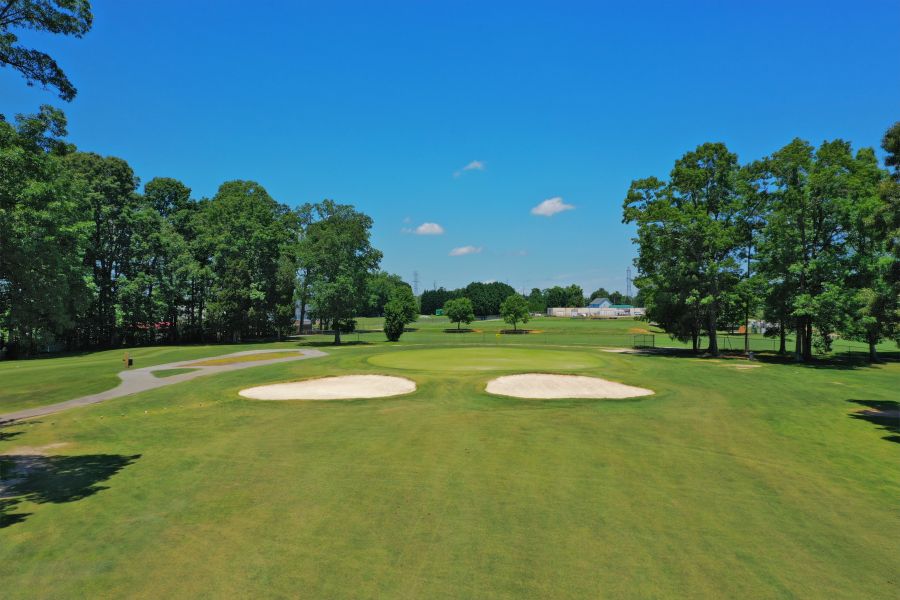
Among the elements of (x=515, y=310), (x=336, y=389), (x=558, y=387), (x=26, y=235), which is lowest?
(x=336, y=389)

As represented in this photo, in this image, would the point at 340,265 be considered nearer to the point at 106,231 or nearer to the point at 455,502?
the point at 106,231

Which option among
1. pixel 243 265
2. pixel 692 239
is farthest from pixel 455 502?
pixel 243 265

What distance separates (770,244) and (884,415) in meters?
24.1

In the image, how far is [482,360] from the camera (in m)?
37.1

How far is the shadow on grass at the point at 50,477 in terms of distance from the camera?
33.9ft

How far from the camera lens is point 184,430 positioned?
16.4 meters

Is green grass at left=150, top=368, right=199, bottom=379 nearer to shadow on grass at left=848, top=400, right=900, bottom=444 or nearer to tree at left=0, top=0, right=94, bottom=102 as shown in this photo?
tree at left=0, top=0, right=94, bottom=102

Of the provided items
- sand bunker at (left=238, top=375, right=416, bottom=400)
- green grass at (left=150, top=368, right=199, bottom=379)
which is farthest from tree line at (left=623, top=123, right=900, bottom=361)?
green grass at (left=150, top=368, right=199, bottom=379)

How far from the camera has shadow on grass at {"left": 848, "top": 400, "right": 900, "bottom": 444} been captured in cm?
1603

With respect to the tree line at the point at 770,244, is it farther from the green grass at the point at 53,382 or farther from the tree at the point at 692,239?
the green grass at the point at 53,382

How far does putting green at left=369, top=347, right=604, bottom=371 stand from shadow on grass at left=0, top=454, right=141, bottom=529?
20.0 meters

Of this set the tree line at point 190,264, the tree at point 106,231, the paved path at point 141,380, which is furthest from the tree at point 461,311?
the tree at point 106,231

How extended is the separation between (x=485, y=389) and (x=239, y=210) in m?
51.5

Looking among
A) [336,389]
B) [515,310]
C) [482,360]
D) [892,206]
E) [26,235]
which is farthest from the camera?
[515,310]
